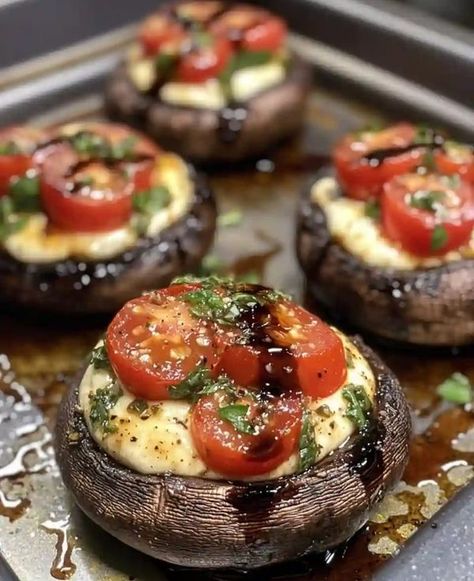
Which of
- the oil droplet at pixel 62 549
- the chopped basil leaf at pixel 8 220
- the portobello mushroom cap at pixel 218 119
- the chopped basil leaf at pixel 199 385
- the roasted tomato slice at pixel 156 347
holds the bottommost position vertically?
the oil droplet at pixel 62 549

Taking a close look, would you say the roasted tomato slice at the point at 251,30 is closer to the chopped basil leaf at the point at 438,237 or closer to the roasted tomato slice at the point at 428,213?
the roasted tomato slice at the point at 428,213

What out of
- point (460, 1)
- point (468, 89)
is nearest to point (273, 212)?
point (468, 89)

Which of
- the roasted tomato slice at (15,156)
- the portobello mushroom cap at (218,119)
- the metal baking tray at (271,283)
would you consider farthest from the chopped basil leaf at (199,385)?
the portobello mushroom cap at (218,119)

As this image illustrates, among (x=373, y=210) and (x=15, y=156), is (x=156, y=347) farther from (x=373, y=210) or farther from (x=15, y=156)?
(x=15, y=156)

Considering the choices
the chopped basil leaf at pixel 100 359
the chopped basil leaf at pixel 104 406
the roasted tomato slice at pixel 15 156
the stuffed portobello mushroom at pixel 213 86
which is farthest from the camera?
the stuffed portobello mushroom at pixel 213 86

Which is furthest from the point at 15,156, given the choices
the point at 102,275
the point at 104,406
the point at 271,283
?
the point at 104,406

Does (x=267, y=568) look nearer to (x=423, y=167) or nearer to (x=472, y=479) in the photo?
(x=472, y=479)
